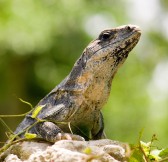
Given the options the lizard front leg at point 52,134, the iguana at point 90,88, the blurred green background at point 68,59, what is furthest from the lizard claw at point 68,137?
the blurred green background at point 68,59

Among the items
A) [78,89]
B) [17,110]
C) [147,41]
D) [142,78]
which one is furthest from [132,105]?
[78,89]

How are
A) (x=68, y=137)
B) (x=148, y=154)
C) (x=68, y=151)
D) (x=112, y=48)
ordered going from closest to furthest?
(x=68, y=151) → (x=148, y=154) → (x=68, y=137) → (x=112, y=48)

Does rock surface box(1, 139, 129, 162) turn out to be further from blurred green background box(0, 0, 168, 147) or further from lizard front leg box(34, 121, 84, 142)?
blurred green background box(0, 0, 168, 147)

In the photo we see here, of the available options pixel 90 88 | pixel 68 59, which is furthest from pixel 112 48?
pixel 68 59

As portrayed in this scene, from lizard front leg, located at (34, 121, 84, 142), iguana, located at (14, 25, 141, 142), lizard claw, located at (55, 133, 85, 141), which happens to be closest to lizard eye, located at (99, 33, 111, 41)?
iguana, located at (14, 25, 141, 142)

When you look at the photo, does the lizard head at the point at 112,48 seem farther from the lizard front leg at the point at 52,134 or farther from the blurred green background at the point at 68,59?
the blurred green background at the point at 68,59

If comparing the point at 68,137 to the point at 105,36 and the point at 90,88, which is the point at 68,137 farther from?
the point at 105,36
